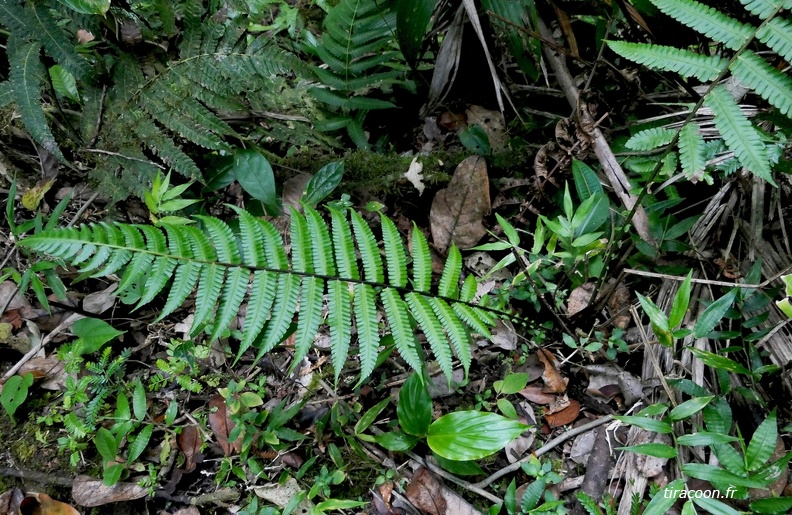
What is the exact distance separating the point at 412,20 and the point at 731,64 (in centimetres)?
133

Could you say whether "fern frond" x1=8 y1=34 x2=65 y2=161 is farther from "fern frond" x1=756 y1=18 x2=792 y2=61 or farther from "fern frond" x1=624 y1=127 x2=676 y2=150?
"fern frond" x1=756 y1=18 x2=792 y2=61

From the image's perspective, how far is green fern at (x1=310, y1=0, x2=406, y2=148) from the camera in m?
2.62

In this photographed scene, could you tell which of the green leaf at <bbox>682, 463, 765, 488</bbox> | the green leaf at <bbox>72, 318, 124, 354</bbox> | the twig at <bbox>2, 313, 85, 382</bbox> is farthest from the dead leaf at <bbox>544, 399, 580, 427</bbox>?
the twig at <bbox>2, 313, 85, 382</bbox>

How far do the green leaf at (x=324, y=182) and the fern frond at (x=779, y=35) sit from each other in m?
1.65

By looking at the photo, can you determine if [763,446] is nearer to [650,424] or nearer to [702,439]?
[702,439]

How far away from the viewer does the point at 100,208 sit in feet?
9.04

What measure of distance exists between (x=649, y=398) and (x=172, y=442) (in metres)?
1.98

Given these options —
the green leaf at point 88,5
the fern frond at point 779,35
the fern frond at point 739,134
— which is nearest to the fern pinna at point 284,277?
the green leaf at point 88,5

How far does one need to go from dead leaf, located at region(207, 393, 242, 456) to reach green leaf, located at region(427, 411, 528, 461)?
2.82 ft

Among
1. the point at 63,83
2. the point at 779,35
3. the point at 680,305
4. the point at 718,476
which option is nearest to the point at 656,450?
the point at 718,476

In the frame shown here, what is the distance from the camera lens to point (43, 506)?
203 cm

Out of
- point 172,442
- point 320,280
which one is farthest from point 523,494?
point 172,442

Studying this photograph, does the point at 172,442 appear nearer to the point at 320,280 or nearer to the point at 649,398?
the point at 320,280

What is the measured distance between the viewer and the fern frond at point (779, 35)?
143 cm
